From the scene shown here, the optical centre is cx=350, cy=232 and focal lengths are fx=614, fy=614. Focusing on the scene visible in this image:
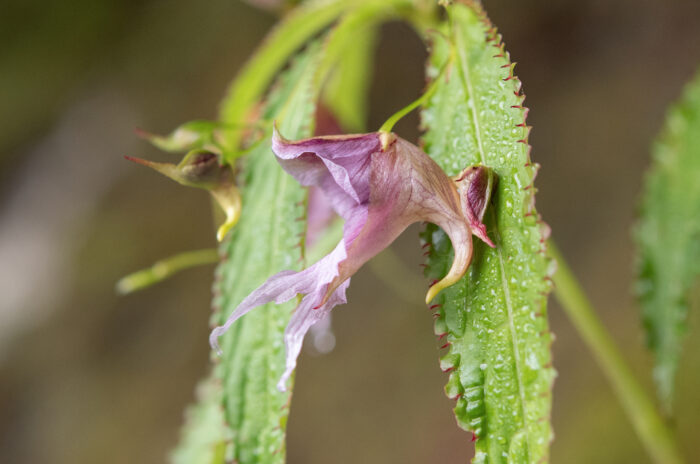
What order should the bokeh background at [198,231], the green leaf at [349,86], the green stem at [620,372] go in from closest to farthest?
the green stem at [620,372]
the green leaf at [349,86]
the bokeh background at [198,231]

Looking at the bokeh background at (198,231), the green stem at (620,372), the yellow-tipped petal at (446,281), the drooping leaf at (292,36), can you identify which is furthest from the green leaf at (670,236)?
the bokeh background at (198,231)

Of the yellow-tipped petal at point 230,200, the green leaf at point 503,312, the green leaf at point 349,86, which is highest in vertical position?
the green leaf at point 349,86

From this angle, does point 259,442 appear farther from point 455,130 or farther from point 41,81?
point 41,81

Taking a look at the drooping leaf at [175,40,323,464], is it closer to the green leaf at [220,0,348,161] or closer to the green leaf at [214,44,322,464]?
the green leaf at [214,44,322,464]

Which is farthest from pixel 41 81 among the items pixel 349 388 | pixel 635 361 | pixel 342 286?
pixel 342 286

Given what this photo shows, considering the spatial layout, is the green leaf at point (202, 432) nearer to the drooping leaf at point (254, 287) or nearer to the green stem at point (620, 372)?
the drooping leaf at point (254, 287)

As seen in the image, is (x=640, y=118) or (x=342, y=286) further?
(x=640, y=118)
